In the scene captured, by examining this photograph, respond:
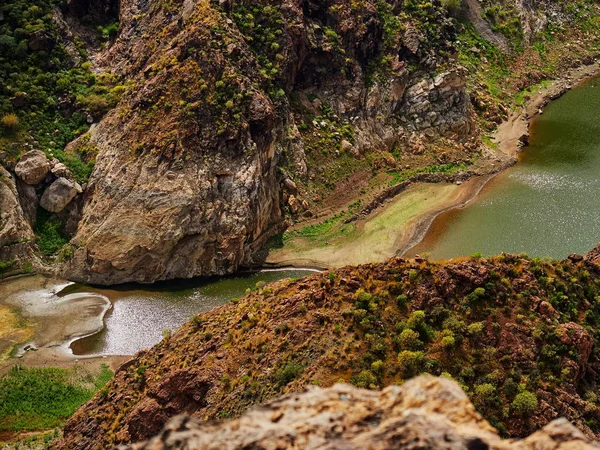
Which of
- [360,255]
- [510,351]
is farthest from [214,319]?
[360,255]

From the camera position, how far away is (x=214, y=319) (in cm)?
3662

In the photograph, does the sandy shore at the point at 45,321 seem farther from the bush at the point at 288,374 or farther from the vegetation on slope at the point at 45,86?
the bush at the point at 288,374

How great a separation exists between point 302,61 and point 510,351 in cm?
5165

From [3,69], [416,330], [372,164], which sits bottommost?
[416,330]

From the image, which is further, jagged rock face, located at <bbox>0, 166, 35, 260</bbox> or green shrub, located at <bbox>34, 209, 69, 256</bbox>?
green shrub, located at <bbox>34, 209, 69, 256</bbox>

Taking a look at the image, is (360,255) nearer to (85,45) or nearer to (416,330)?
(416,330)

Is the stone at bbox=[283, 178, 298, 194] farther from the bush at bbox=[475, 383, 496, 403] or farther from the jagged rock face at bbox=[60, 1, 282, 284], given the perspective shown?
the bush at bbox=[475, 383, 496, 403]

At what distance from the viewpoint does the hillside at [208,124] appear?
54781mm

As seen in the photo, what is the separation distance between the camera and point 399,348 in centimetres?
2878

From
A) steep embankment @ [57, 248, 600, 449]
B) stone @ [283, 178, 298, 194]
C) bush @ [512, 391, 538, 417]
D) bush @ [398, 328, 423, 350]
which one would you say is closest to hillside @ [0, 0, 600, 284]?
stone @ [283, 178, 298, 194]

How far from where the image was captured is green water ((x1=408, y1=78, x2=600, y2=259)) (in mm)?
57500

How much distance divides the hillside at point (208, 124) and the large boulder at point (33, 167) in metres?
0.17

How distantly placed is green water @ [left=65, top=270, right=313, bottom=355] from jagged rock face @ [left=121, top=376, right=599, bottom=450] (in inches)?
1489

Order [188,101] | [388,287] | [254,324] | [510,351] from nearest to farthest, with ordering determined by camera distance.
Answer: [510,351] < [388,287] < [254,324] < [188,101]
